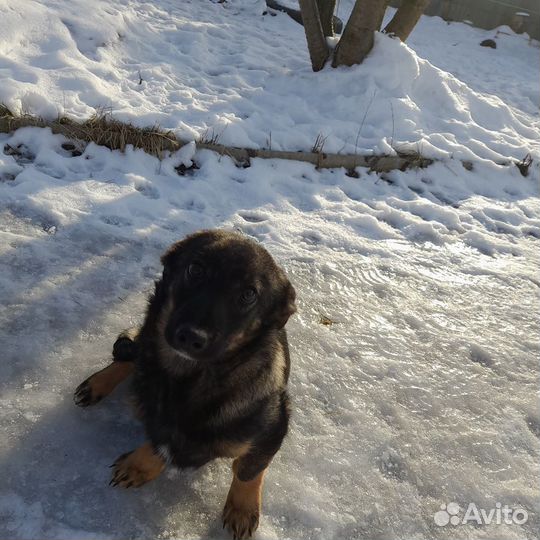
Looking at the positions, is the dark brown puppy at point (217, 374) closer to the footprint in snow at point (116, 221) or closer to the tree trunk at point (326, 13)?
the footprint in snow at point (116, 221)

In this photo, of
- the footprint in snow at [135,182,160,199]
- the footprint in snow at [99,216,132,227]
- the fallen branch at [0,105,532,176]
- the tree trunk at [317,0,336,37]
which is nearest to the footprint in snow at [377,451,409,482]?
the footprint in snow at [99,216,132,227]

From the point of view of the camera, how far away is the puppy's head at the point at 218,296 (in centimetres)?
208

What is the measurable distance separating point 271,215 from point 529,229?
120 inches

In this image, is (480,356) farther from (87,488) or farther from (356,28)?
(356,28)

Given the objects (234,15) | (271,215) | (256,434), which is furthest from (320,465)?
(234,15)

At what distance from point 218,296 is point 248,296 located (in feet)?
0.51

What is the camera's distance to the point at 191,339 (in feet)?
6.63

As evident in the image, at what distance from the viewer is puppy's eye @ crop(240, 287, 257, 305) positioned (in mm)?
2248

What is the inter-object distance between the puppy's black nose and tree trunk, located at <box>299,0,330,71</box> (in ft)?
22.1

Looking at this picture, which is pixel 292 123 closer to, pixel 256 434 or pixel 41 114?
pixel 41 114

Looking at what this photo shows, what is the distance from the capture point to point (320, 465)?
2613 millimetres

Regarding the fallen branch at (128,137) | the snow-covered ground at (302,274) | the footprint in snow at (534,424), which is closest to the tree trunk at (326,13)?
the snow-covered ground at (302,274)

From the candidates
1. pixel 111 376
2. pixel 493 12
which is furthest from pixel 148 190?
pixel 493 12

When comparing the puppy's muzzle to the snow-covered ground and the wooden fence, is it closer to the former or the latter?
the snow-covered ground
